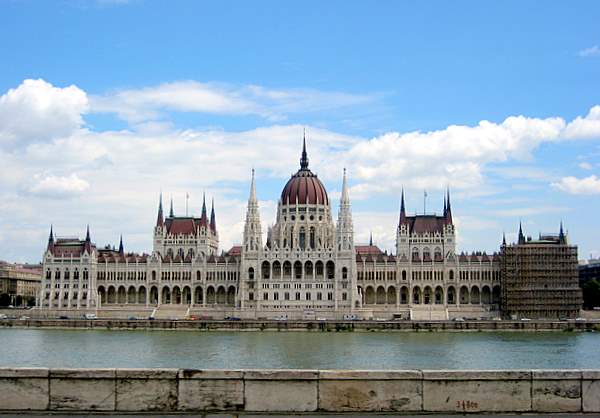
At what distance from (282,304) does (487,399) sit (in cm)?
11009

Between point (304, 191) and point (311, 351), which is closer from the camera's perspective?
point (311, 351)

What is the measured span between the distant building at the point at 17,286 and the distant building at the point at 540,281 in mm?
83366

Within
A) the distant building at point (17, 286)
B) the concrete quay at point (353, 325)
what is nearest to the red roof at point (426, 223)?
the concrete quay at point (353, 325)

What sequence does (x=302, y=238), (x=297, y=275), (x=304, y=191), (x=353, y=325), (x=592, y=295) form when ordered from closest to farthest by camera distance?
(x=353, y=325) → (x=297, y=275) → (x=302, y=238) → (x=592, y=295) → (x=304, y=191)

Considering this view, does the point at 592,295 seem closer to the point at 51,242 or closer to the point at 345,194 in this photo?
the point at 345,194

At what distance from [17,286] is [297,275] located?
224 feet

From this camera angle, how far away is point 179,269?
132 metres

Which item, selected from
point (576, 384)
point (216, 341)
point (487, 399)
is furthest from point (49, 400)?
point (216, 341)

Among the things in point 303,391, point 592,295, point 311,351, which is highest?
point 592,295

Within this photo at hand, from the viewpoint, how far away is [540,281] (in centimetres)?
11875

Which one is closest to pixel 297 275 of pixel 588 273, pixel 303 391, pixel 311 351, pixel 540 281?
pixel 540 281

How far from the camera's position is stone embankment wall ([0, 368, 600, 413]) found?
1444cm

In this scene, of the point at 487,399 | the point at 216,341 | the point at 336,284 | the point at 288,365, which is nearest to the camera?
the point at 487,399

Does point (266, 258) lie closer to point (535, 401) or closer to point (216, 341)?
point (216, 341)
